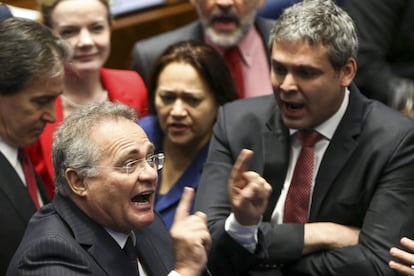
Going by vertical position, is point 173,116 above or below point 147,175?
below

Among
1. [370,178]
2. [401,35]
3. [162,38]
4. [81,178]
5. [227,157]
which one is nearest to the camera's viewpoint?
[81,178]

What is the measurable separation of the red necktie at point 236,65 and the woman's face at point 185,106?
0.34m

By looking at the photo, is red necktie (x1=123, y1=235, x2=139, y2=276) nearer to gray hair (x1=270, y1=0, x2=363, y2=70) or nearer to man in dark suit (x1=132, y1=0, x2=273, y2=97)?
gray hair (x1=270, y1=0, x2=363, y2=70)

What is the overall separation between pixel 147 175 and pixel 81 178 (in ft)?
0.44

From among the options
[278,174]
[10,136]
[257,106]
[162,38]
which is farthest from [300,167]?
[162,38]

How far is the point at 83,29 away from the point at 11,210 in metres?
0.81

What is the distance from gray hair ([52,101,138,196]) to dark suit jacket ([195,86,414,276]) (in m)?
0.38

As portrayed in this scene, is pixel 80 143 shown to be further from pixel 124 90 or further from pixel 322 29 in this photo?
pixel 124 90

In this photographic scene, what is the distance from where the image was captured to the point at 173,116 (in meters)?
2.56

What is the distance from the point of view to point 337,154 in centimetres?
212

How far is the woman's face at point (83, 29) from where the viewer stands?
276cm

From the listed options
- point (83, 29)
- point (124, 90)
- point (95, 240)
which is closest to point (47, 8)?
point (83, 29)

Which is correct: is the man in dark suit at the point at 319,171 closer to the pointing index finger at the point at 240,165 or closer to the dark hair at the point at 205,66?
the pointing index finger at the point at 240,165

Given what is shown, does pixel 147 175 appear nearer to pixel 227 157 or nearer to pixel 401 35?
pixel 227 157
